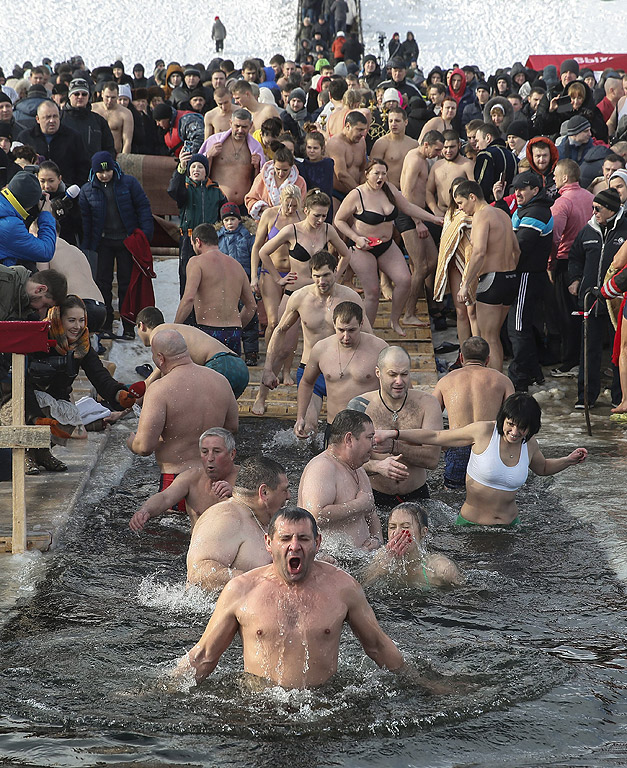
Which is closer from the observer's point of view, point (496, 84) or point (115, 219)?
point (115, 219)

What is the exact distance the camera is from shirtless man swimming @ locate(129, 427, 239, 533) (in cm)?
638

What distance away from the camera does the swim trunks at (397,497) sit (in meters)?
7.66

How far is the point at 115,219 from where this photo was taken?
10.7 meters

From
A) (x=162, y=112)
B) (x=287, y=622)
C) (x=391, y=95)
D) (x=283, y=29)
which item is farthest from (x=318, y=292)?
(x=283, y=29)

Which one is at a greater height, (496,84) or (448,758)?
(496,84)

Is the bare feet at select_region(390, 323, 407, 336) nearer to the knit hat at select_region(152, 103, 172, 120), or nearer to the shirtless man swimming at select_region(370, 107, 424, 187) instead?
the shirtless man swimming at select_region(370, 107, 424, 187)

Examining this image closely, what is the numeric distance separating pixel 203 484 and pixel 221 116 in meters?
6.37

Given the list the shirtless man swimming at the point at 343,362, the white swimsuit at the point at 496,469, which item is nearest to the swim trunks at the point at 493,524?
the white swimsuit at the point at 496,469

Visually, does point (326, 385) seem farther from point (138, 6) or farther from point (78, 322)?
point (138, 6)

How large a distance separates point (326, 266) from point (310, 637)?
4604mm

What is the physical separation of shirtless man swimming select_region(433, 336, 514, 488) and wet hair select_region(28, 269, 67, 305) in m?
2.70

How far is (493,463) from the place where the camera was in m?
7.00

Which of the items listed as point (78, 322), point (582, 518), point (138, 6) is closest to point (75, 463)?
point (78, 322)

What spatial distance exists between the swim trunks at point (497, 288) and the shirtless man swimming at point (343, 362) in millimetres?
2095
